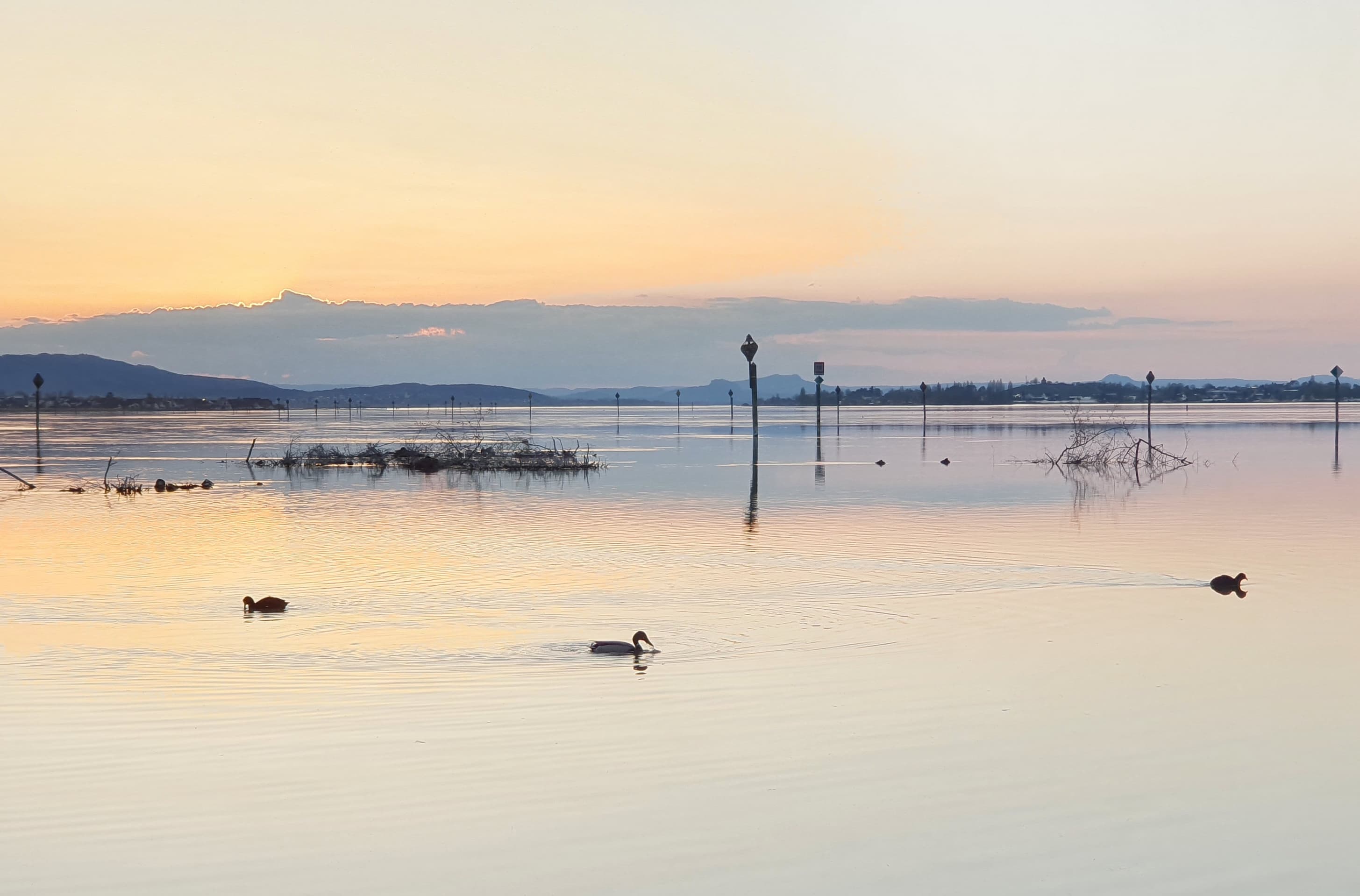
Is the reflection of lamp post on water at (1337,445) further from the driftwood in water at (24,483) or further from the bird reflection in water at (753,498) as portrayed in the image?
the driftwood in water at (24,483)

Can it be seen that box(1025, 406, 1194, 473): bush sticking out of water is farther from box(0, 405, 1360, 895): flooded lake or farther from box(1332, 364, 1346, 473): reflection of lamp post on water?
box(0, 405, 1360, 895): flooded lake

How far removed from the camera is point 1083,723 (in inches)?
362

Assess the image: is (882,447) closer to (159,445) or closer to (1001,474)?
(1001,474)

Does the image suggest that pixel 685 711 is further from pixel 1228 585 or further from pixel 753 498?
pixel 753 498

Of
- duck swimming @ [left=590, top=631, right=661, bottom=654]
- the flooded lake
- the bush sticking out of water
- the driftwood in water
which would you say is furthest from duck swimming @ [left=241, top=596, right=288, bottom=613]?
the bush sticking out of water

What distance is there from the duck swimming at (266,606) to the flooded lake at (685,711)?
0.13 meters

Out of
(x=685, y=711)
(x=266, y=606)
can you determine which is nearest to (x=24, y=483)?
(x=266, y=606)

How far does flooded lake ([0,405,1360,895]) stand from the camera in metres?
6.52

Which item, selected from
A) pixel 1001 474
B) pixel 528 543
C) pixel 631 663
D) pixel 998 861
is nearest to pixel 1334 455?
pixel 1001 474

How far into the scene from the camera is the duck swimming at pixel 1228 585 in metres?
15.3

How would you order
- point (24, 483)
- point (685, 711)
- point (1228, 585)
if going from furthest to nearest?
point (24, 483)
point (1228, 585)
point (685, 711)

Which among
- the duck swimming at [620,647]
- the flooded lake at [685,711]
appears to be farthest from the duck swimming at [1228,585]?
the duck swimming at [620,647]

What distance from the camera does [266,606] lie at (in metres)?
14.1

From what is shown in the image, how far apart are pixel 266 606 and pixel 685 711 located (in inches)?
251
